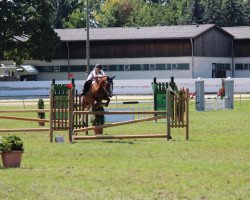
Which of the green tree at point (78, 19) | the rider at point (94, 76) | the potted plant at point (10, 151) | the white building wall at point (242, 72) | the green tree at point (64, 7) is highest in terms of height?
the green tree at point (64, 7)

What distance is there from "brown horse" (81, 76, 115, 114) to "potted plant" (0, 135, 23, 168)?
876 centimetres

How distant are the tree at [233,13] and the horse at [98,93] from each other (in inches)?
4342

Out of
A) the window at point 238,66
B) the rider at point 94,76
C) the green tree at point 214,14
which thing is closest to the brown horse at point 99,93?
the rider at point 94,76

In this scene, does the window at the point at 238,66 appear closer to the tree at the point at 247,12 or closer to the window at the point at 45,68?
the window at the point at 45,68

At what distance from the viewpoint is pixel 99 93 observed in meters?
25.4

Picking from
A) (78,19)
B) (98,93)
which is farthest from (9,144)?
(78,19)

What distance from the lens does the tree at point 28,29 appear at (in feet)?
272

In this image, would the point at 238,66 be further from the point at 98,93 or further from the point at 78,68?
the point at 98,93

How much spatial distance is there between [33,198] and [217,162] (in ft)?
19.5

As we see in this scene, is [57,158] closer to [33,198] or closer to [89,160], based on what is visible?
[89,160]

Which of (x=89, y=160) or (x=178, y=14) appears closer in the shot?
(x=89, y=160)

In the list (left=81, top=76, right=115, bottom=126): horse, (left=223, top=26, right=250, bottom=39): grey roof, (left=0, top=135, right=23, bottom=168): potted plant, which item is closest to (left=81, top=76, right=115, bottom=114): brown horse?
(left=81, top=76, right=115, bottom=126): horse

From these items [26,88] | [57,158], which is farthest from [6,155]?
[26,88]

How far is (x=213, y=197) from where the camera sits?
12.4 metres
